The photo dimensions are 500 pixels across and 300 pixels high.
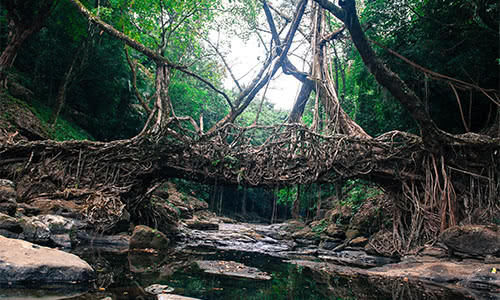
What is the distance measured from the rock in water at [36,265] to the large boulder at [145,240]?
125 inches

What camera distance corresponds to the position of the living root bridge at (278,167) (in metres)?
7.10

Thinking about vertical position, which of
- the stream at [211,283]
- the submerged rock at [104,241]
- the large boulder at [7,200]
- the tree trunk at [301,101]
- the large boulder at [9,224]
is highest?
the tree trunk at [301,101]

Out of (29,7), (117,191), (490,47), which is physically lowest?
(117,191)

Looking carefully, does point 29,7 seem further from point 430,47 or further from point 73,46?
point 430,47

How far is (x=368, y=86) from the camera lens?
11.6 meters

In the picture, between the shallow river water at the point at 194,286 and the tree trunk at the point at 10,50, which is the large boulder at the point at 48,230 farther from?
the tree trunk at the point at 10,50

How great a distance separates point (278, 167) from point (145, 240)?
3360 millimetres

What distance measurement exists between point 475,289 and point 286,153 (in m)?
4.59

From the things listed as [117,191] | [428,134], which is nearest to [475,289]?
[428,134]

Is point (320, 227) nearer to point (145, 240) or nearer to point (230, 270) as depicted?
point (145, 240)

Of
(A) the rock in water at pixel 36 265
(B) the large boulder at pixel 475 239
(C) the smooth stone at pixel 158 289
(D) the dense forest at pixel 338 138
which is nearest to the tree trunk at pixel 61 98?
(D) the dense forest at pixel 338 138

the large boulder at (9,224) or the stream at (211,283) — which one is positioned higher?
the large boulder at (9,224)

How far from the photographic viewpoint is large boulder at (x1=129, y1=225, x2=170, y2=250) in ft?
22.3

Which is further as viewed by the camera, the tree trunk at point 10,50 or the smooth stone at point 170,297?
the tree trunk at point 10,50
